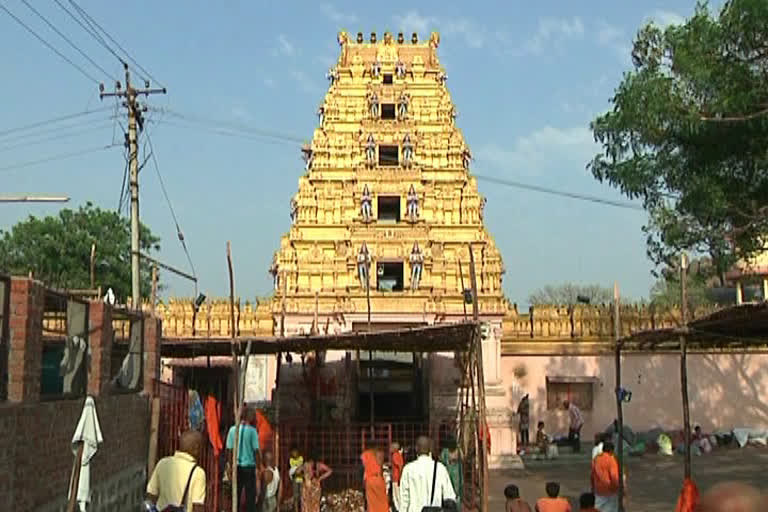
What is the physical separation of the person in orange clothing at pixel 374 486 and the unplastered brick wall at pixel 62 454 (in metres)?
3.27

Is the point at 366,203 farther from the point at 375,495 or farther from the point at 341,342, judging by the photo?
the point at 375,495

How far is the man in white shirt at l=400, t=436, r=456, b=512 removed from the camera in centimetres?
898

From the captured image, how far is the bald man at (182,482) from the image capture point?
308 inches

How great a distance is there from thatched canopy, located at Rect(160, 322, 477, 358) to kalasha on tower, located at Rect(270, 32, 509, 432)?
8000mm

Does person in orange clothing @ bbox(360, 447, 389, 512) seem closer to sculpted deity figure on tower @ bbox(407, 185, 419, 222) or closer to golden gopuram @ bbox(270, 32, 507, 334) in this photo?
golden gopuram @ bbox(270, 32, 507, 334)

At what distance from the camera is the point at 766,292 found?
37.8 m

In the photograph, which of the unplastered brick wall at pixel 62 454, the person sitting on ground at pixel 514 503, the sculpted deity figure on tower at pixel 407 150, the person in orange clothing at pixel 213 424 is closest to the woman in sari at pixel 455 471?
the person in orange clothing at pixel 213 424

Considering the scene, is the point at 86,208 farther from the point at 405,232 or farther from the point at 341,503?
the point at 341,503

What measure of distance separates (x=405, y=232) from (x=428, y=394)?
5.54m

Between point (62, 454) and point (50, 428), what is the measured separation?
0.51 m

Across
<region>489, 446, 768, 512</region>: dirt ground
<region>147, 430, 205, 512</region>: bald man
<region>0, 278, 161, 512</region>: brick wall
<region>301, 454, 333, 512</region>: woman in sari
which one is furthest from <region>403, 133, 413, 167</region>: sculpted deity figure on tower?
<region>147, 430, 205, 512</region>: bald man

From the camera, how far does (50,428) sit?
843 centimetres

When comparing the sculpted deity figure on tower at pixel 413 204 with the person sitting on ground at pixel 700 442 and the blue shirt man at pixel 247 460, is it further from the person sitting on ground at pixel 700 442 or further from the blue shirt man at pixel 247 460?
the blue shirt man at pixel 247 460

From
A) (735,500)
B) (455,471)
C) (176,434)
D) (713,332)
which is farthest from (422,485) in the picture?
(176,434)
